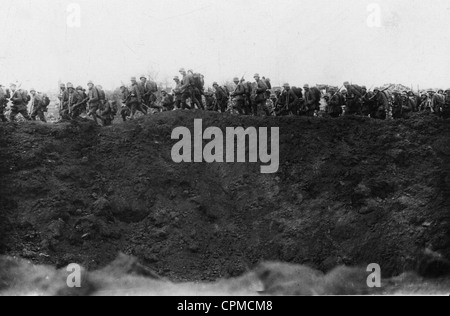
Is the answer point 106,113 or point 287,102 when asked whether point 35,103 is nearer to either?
point 106,113

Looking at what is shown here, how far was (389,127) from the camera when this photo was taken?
751 inches

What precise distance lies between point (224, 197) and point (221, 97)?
171 inches

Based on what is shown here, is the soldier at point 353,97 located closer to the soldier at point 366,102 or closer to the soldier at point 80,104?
the soldier at point 366,102

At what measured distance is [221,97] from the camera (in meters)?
21.1

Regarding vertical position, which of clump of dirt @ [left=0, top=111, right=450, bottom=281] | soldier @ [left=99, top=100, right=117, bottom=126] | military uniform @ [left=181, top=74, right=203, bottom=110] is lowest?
clump of dirt @ [left=0, top=111, right=450, bottom=281]

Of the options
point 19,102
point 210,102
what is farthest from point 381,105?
point 19,102

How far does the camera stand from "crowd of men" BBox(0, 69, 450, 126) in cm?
2025

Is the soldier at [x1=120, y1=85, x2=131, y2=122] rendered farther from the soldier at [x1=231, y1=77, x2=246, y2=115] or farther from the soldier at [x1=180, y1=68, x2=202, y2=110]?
the soldier at [x1=231, y1=77, x2=246, y2=115]

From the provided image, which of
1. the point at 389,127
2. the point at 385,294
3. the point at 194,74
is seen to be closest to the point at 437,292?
the point at 385,294

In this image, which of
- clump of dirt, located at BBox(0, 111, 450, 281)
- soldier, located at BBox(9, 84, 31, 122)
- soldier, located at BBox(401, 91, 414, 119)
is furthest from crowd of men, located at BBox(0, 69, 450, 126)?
clump of dirt, located at BBox(0, 111, 450, 281)

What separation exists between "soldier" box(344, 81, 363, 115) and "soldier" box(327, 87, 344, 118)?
0.79 feet

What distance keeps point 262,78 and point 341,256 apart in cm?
669

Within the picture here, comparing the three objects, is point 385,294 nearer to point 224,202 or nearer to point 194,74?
point 224,202
